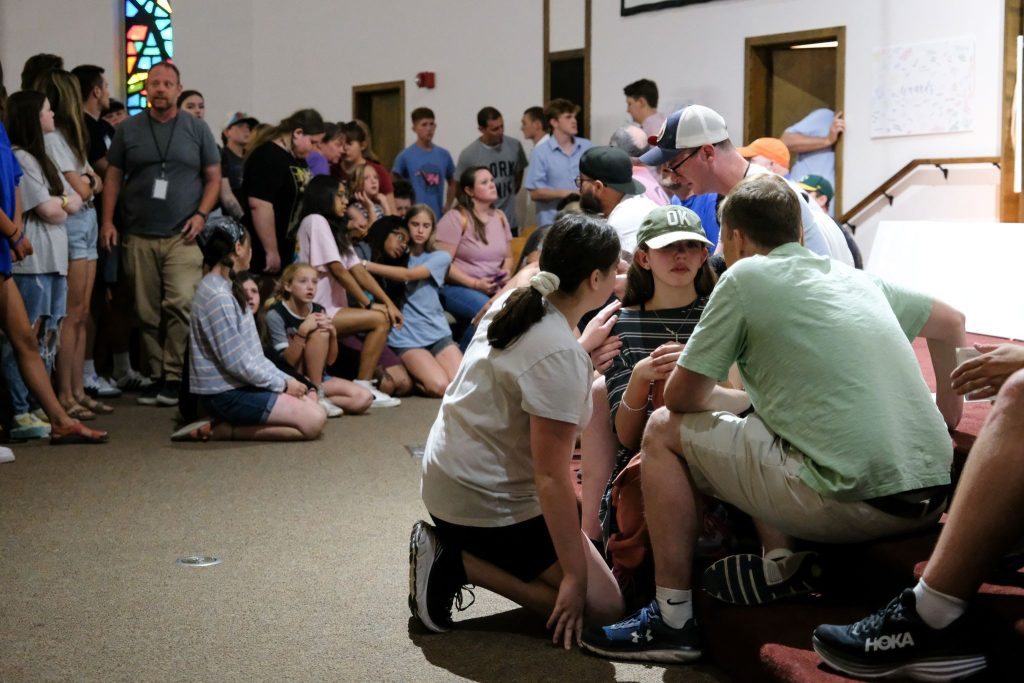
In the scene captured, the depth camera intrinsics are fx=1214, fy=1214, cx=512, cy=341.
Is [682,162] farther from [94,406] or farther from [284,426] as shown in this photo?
[94,406]

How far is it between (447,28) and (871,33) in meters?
4.57

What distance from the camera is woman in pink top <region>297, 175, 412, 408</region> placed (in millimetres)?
7113

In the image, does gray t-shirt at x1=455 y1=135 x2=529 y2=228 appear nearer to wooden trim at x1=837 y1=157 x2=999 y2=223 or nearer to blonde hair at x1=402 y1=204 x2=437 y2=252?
blonde hair at x1=402 y1=204 x2=437 y2=252

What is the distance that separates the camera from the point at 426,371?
7367 mm

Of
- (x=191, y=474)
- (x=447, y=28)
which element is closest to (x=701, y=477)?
(x=191, y=474)

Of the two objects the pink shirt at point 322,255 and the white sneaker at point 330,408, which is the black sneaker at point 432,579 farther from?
the pink shirt at point 322,255

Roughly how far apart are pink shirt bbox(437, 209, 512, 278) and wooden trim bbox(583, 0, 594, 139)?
9.22ft

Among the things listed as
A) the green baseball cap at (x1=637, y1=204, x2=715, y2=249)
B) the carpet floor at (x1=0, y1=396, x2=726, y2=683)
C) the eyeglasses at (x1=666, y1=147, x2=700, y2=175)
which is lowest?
the carpet floor at (x1=0, y1=396, x2=726, y2=683)

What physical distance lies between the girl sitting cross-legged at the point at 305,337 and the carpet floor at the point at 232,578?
102cm

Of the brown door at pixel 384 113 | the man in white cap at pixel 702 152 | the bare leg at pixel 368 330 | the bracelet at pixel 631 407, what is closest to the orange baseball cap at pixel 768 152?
the bare leg at pixel 368 330

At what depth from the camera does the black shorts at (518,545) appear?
9.91 feet

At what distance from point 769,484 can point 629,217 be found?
5.95ft

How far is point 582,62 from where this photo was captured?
10.6m

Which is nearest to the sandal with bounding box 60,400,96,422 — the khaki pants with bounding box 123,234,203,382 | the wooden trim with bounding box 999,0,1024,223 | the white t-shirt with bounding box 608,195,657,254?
the khaki pants with bounding box 123,234,203,382
